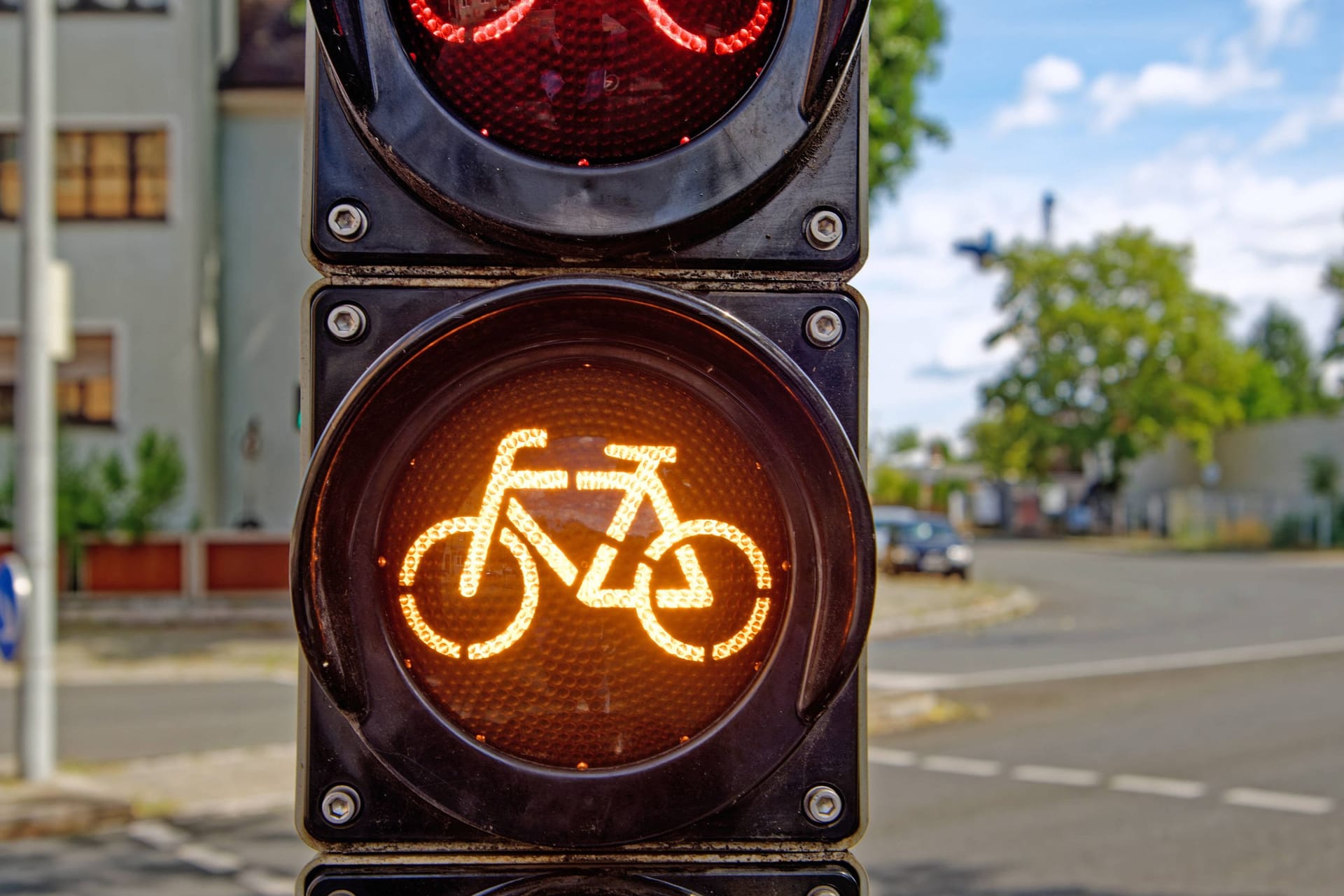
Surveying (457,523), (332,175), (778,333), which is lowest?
(457,523)

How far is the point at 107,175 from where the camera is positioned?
20.9 m

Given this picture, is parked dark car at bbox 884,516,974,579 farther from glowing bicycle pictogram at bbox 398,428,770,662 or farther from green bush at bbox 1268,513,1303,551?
glowing bicycle pictogram at bbox 398,428,770,662

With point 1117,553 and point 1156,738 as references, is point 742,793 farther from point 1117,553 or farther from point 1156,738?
point 1117,553

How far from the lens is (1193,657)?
55.0 feet

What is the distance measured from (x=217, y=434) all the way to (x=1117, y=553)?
110 ft

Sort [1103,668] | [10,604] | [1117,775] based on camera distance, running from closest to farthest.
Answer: [10,604] → [1117,775] → [1103,668]

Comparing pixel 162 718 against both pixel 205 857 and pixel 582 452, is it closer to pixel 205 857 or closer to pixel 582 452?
pixel 205 857

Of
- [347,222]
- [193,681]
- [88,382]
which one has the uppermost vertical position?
[88,382]

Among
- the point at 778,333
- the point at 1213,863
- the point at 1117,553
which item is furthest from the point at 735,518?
the point at 1117,553

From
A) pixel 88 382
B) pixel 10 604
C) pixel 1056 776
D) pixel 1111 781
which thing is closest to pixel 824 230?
pixel 10 604

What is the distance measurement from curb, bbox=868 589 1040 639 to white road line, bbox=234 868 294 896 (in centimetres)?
1300

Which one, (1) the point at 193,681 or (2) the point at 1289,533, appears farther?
(2) the point at 1289,533

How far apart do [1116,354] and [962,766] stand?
54.5 metres

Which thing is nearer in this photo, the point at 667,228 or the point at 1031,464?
the point at 667,228
